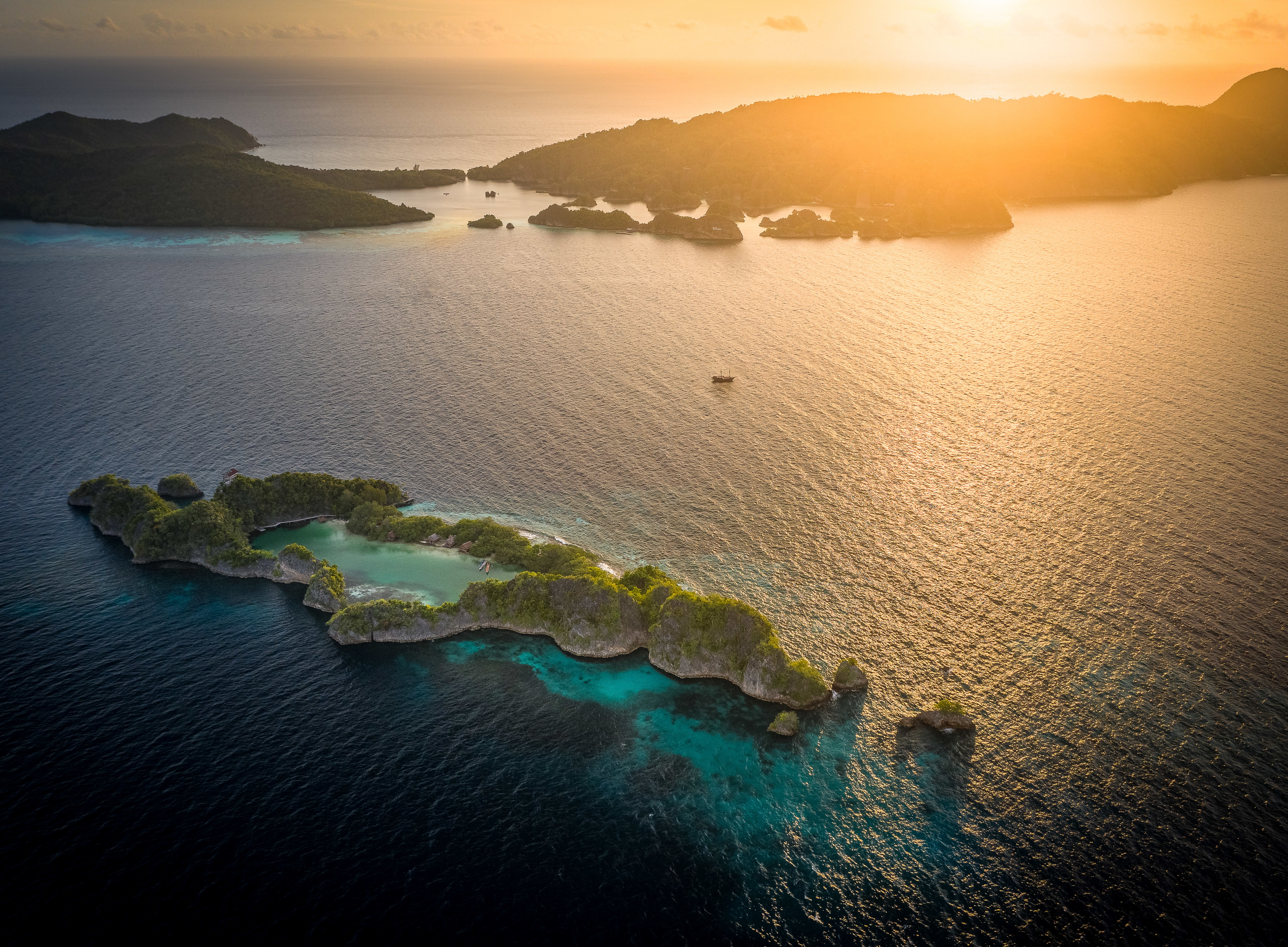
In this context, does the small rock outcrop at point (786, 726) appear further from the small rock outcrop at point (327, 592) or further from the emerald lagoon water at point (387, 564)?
the small rock outcrop at point (327, 592)

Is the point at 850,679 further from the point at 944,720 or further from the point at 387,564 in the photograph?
the point at 387,564

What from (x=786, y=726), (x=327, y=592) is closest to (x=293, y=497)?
(x=327, y=592)

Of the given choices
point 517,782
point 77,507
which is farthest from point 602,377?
point 517,782

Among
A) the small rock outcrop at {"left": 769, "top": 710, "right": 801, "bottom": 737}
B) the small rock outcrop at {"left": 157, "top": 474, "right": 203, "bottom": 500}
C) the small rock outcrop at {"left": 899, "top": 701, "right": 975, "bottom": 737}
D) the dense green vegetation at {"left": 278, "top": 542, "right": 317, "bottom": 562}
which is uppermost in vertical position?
the small rock outcrop at {"left": 157, "top": 474, "right": 203, "bottom": 500}

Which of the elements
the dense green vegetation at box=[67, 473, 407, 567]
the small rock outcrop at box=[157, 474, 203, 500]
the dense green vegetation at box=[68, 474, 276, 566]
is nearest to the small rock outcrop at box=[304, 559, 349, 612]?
the dense green vegetation at box=[67, 473, 407, 567]

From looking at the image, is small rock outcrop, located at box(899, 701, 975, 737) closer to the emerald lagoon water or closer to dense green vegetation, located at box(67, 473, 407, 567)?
the emerald lagoon water

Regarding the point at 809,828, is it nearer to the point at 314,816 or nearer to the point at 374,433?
the point at 314,816

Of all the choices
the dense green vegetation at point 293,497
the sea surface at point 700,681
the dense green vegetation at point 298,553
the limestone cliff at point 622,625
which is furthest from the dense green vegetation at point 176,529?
the limestone cliff at point 622,625
